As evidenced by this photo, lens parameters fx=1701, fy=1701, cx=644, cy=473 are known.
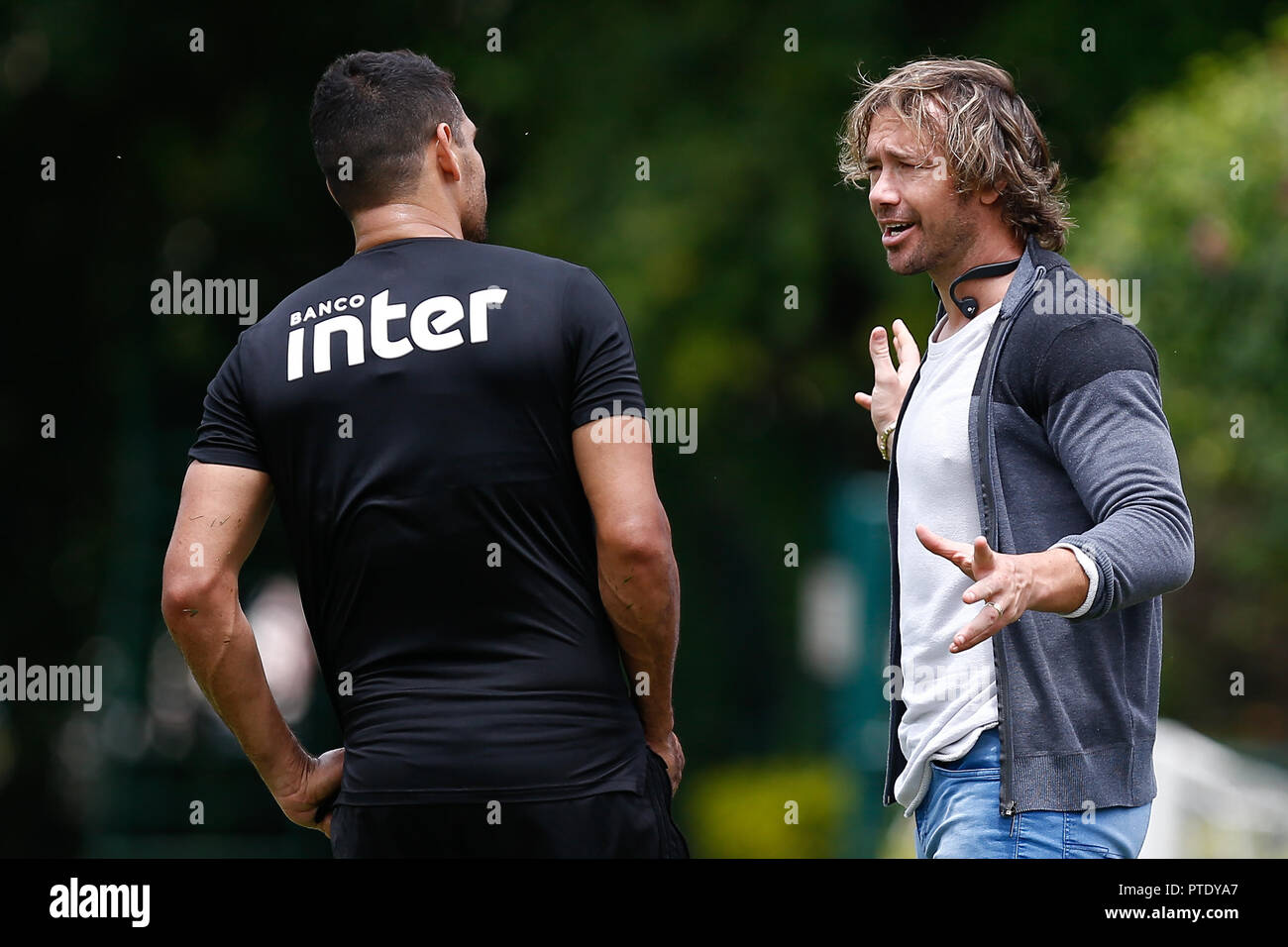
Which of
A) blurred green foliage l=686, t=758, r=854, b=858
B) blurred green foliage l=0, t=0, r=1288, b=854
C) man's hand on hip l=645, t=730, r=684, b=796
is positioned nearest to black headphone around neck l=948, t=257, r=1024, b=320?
man's hand on hip l=645, t=730, r=684, b=796

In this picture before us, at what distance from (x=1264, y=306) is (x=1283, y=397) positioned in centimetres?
42

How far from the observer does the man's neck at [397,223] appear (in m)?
3.31

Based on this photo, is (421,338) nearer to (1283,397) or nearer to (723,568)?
(1283,397)

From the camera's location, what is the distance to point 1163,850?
266 inches

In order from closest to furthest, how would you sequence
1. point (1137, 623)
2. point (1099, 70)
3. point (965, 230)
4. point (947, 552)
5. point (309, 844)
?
point (947, 552), point (1137, 623), point (965, 230), point (1099, 70), point (309, 844)

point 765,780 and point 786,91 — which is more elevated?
point 786,91

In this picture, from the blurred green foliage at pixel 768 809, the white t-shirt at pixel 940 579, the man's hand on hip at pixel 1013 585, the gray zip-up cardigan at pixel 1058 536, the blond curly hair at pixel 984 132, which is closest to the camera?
the man's hand on hip at pixel 1013 585

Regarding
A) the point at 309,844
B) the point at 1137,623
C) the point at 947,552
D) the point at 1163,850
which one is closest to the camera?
the point at 947,552

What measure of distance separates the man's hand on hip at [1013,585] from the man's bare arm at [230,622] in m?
1.37

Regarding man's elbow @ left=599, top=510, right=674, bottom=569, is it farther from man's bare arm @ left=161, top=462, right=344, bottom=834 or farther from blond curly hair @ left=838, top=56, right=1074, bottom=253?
blond curly hair @ left=838, top=56, right=1074, bottom=253

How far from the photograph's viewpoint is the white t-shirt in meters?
3.01

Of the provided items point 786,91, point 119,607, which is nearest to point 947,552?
point 786,91

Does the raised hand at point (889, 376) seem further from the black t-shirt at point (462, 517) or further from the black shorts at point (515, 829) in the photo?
the black shorts at point (515, 829)

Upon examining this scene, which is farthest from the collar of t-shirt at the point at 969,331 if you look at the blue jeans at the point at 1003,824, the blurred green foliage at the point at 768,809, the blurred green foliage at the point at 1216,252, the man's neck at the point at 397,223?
the blurred green foliage at the point at 768,809
